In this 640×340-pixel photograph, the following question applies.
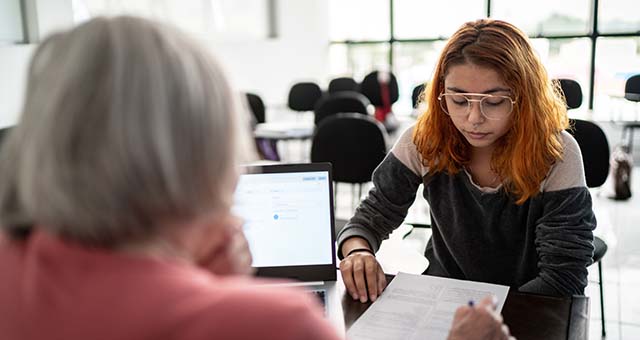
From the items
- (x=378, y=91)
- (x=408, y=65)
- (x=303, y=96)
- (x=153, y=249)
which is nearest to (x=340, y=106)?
(x=303, y=96)

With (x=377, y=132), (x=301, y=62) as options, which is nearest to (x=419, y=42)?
(x=301, y=62)

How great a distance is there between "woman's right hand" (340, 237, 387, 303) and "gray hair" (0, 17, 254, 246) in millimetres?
840

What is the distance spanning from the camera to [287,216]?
143cm

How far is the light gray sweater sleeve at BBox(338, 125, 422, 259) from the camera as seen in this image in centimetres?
173

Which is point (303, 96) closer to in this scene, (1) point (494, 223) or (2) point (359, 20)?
(2) point (359, 20)

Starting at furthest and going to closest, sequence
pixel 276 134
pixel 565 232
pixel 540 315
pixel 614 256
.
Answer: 1. pixel 276 134
2. pixel 614 256
3. pixel 565 232
4. pixel 540 315

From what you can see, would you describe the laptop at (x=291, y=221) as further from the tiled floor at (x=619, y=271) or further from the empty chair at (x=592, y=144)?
the empty chair at (x=592, y=144)

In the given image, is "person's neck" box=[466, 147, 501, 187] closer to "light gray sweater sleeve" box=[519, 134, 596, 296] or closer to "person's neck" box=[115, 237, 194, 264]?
"light gray sweater sleeve" box=[519, 134, 596, 296]

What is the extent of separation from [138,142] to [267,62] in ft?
23.2

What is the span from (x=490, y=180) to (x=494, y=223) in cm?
12

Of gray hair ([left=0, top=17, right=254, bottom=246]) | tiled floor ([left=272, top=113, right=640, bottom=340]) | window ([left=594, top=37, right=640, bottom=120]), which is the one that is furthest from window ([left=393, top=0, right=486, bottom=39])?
gray hair ([left=0, top=17, right=254, bottom=246])

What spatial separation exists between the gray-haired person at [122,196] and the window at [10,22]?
3722mm

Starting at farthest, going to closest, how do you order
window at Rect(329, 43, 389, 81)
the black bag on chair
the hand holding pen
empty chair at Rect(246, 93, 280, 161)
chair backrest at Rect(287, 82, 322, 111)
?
window at Rect(329, 43, 389, 81) → chair backrest at Rect(287, 82, 322, 111) → the black bag on chair → empty chair at Rect(246, 93, 280, 161) → the hand holding pen

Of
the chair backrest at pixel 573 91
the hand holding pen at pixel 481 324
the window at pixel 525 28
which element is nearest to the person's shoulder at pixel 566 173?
the hand holding pen at pixel 481 324
